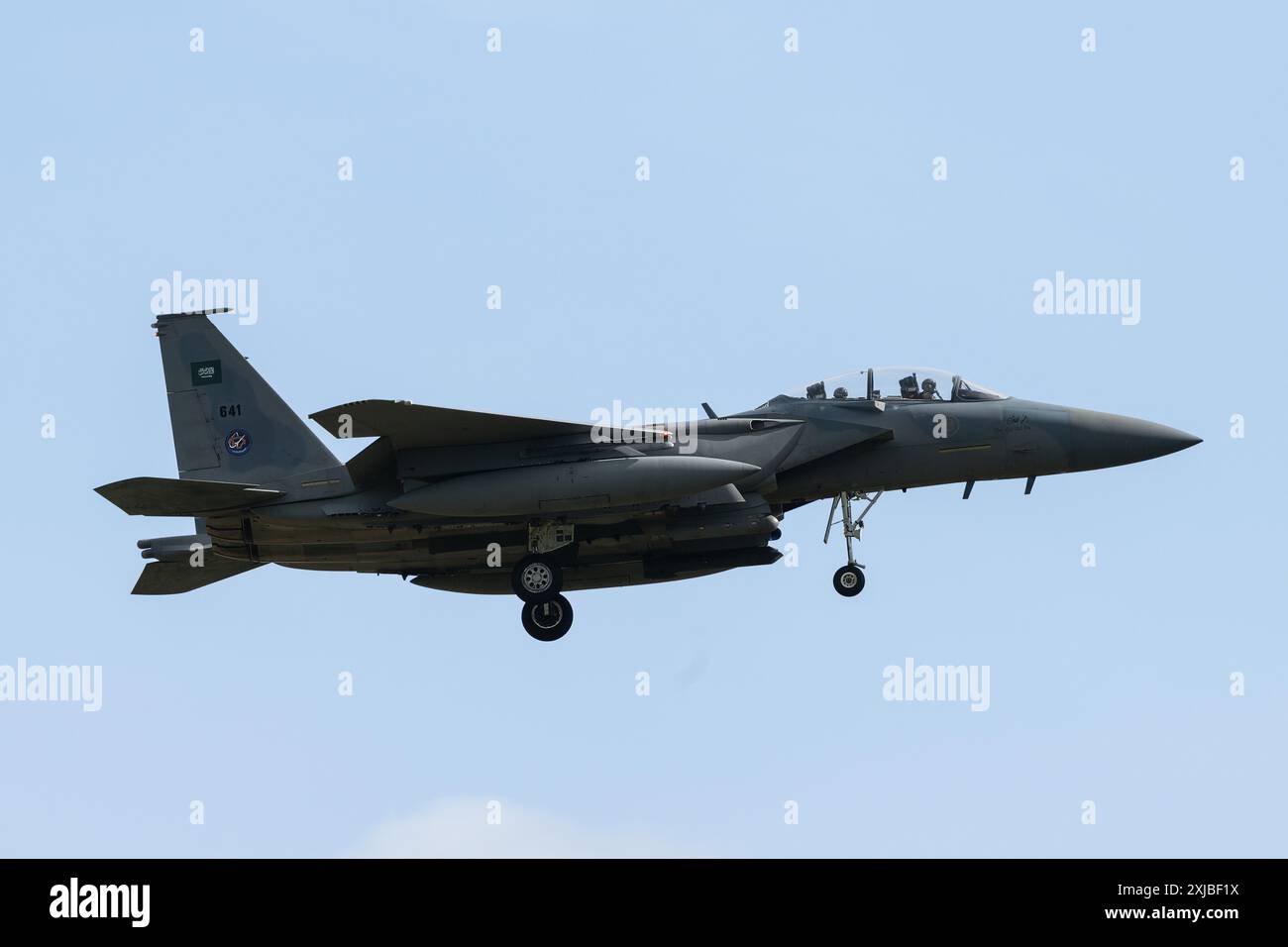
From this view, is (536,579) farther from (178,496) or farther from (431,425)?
(178,496)

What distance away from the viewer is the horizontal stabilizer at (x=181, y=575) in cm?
2256

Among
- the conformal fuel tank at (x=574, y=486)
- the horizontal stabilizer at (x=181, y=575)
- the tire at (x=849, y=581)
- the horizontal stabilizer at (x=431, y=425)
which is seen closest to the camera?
the horizontal stabilizer at (x=431, y=425)

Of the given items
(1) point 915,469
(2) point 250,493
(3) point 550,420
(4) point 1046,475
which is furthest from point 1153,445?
(2) point 250,493

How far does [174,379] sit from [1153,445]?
12.0 meters

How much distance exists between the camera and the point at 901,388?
21.8m

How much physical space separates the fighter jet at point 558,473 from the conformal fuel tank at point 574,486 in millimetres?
22

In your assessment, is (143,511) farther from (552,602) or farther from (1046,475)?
(1046,475)

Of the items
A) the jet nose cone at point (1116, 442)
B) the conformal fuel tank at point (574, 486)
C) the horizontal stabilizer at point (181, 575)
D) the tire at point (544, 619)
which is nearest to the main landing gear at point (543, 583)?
the tire at point (544, 619)

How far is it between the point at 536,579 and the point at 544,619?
50cm

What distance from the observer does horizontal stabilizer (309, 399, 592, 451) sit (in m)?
19.5

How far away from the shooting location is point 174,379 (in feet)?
72.7

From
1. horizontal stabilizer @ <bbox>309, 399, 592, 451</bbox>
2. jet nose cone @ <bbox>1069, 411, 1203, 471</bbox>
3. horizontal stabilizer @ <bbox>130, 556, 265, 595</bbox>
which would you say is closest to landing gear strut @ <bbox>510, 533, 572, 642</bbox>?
horizontal stabilizer @ <bbox>309, 399, 592, 451</bbox>

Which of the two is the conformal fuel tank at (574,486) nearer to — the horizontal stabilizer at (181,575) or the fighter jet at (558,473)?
the fighter jet at (558,473)

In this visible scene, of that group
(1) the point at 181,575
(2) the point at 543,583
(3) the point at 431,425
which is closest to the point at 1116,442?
(2) the point at 543,583
